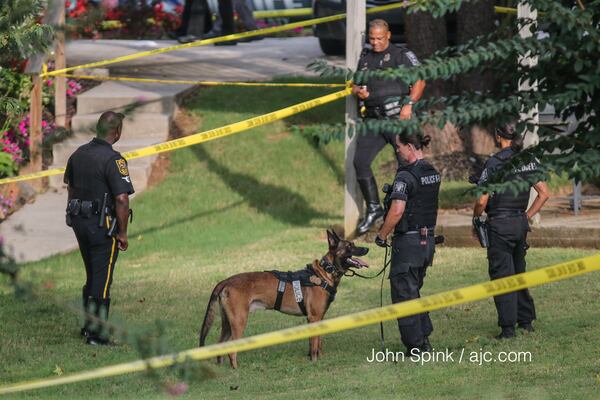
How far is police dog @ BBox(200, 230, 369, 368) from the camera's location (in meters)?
8.67

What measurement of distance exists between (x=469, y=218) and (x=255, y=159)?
369cm

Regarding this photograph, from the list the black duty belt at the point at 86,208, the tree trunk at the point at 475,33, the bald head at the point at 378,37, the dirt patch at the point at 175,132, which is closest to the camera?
the black duty belt at the point at 86,208

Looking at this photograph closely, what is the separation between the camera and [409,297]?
8859 mm

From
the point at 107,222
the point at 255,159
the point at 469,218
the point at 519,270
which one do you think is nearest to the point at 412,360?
the point at 519,270

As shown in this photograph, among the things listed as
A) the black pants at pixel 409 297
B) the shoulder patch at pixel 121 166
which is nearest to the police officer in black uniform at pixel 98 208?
the shoulder patch at pixel 121 166

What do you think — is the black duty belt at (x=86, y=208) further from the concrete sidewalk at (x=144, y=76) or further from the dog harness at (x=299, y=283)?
the concrete sidewalk at (x=144, y=76)

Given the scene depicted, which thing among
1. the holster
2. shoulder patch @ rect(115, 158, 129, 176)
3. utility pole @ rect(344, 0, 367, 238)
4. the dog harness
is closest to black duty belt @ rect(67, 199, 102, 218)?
shoulder patch @ rect(115, 158, 129, 176)

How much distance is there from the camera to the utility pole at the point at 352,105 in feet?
43.3

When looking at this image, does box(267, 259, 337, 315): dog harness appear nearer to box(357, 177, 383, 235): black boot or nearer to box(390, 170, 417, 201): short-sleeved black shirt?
box(390, 170, 417, 201): short-sleeved black shirt

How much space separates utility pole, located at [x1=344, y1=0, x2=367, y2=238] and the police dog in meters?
4.17

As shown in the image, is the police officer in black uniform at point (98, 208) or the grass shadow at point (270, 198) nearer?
the police officer in black uniform at point (98, 208)

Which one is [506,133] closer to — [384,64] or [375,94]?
[384,64]

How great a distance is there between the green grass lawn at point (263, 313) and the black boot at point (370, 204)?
1.01ft

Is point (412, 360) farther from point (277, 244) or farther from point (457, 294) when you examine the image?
point (277, 244)
